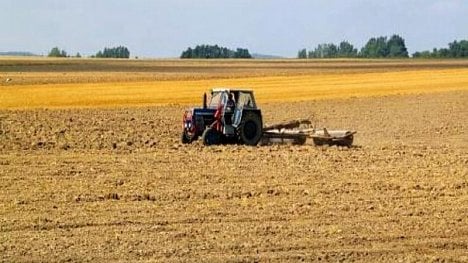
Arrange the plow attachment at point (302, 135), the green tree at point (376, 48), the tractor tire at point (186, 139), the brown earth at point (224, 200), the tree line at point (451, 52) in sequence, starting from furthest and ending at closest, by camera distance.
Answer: the green tree at point (376, 48) → the tree line at point (451, 52) → the tractor tire at point (186, 139) → the plow attachment at point (302, 135) → the brown earth at point (224, 200)

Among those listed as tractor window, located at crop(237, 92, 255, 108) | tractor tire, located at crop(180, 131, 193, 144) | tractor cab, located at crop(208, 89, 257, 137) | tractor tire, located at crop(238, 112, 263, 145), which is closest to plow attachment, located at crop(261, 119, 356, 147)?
tractor tire, located at crop(238, 112, 263, 145)

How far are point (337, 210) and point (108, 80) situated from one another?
47302 mm

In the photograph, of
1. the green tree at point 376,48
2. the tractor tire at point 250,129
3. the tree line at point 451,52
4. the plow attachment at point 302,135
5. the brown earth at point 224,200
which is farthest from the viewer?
the green tree at point 376,48

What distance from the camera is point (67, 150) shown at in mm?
20000

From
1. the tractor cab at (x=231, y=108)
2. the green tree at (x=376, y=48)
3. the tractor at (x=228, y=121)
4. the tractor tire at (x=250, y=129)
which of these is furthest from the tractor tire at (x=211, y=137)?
the green tree at (x=376, y=48)

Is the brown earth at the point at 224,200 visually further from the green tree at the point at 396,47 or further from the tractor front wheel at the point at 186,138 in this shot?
the green tree at the point at 396,47

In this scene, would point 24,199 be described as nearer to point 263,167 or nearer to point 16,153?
point 263,167

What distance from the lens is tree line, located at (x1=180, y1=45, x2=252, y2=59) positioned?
15062 centimetres

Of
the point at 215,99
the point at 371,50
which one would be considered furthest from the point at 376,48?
the point at 215,99

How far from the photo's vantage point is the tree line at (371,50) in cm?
17288

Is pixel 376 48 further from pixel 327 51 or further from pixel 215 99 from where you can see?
pixel 215 99

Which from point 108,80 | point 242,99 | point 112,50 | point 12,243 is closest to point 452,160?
point 242,99

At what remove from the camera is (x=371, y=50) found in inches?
7062

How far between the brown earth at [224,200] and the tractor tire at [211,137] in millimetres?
313
